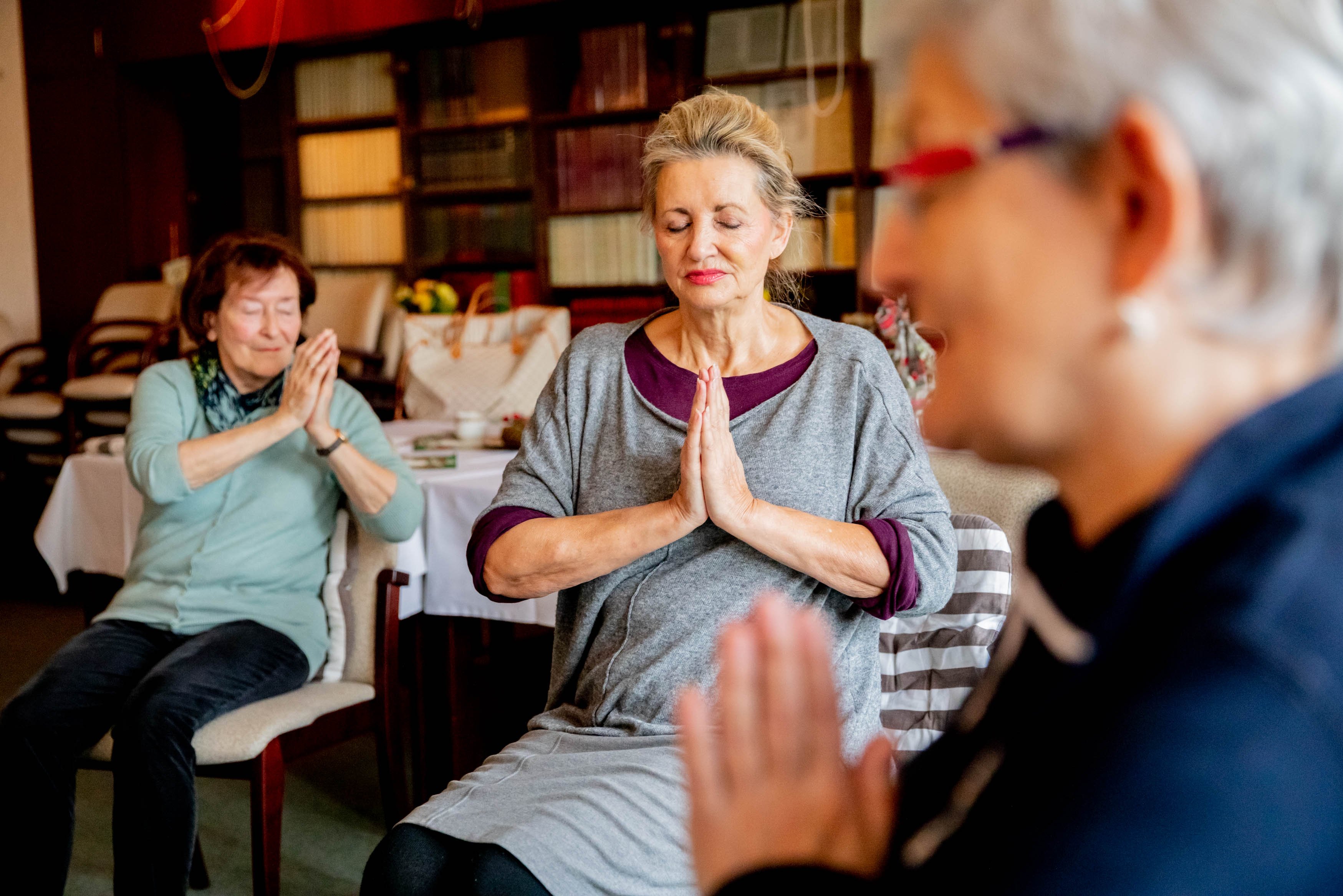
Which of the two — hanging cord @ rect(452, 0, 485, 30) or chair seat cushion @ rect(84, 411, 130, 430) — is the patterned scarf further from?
hanging cord @ rect(452, 0, 485, 30)

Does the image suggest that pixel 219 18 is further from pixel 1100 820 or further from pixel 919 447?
pixel 1100 820

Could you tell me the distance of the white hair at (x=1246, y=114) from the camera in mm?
433

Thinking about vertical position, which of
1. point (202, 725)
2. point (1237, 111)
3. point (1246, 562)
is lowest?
point (202, 725)

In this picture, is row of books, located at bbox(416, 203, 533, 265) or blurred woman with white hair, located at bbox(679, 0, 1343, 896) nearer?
blurred woman with white hair, located at bbox(679, 0, 1343, 896)

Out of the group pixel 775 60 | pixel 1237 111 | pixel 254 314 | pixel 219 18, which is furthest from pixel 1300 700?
pixel 219 18

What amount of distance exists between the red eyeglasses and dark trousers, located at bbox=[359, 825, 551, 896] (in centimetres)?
95

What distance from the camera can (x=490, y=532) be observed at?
1511mm

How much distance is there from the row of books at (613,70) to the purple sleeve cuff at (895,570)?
4.23 meters

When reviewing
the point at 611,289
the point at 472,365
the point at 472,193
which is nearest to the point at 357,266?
the point at 472,193

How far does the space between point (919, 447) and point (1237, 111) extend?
109cm

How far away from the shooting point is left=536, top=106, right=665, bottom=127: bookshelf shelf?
5.29m

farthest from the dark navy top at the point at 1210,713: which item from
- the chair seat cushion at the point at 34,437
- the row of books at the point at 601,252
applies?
the chair seat cushion at the point at 34,437

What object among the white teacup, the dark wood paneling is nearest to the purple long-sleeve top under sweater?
the white teacup

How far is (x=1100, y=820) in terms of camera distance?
16.2 inches
